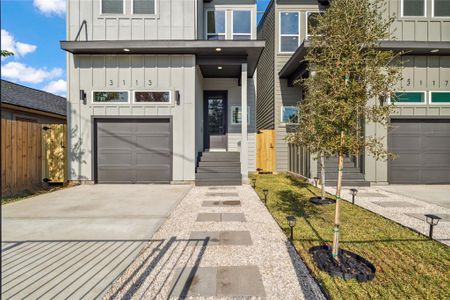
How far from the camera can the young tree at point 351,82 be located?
318 centimetres

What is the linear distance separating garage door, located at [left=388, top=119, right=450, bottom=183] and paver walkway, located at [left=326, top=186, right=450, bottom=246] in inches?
64.0

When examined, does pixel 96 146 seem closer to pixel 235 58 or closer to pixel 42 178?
pixel 42 178

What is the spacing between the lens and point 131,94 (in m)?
8.80

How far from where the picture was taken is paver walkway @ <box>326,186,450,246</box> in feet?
14.8

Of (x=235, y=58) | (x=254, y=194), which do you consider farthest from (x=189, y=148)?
(x=235, y=58)

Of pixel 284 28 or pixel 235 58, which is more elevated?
pixel 284 28

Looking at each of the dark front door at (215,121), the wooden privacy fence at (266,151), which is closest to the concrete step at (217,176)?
the dark front door at (215,121)

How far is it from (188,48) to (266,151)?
6.05 meters

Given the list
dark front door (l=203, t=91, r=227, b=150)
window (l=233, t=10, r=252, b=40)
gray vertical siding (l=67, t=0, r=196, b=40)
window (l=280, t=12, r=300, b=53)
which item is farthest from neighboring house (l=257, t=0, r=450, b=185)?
gray vertical siding (l=67, t=0, r=196, b=40)

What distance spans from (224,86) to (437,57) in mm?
8291

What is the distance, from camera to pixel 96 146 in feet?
29.3

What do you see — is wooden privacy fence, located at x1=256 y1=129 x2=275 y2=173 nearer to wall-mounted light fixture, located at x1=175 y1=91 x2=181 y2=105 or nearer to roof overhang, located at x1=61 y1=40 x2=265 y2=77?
roof overhang, located at x1=61 y1=40 x2=265 y2=77

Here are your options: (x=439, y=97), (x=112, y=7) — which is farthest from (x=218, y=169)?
(x=439, y=97)

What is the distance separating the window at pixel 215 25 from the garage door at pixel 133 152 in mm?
5345
